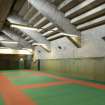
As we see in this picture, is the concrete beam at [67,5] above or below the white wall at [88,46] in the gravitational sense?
above

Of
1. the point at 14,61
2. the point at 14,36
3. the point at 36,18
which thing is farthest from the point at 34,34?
the point at 14,61

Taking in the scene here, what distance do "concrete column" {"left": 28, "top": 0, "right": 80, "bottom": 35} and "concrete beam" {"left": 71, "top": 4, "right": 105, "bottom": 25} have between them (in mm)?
433

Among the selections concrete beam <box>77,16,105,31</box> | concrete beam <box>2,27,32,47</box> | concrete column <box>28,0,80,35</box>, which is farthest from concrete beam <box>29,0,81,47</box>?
concrete beam <box>2,27,32,47</box>

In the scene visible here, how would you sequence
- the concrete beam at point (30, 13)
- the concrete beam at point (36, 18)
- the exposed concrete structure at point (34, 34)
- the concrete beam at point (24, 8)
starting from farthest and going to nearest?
1. the exposed concrete structure at point (34, 34)
2. the concrete beam at point (36, 18)
3. the concrete beam at point (30, 13)
4. the concrete beam at point (24, 8)

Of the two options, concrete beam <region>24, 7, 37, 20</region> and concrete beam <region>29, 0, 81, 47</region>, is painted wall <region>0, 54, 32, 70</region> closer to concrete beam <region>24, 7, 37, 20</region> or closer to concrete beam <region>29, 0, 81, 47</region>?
concrete beam <region>24, 7, 37, 20</region>

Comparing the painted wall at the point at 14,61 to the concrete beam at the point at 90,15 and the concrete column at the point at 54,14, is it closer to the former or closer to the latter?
the concrete column at the point at 54,14

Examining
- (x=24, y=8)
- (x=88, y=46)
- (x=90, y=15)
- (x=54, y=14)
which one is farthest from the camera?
(x=24, y=8)

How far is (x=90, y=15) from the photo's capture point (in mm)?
6703

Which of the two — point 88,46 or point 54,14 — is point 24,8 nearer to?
point 54,14

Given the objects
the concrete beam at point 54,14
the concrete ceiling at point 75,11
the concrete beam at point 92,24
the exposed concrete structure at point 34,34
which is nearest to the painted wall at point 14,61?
the exposed concrete structure at point 34,34

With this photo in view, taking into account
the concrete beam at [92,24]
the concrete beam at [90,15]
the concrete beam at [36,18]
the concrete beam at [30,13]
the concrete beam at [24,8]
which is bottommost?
the concrete beam at [92,24]

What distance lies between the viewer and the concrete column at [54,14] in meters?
7.38

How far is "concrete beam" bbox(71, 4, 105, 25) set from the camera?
6.09 metres

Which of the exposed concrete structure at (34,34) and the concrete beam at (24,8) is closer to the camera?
the concrete beam at (24,8)
